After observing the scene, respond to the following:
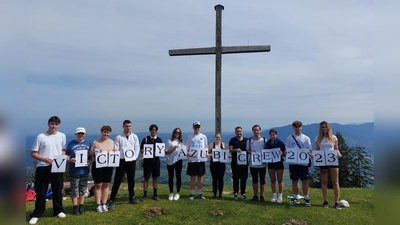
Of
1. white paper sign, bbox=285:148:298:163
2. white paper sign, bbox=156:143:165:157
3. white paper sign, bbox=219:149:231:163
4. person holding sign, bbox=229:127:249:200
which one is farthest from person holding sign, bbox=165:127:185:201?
white paper sign, bbox=285:148:298:163

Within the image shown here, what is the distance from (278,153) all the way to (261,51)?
4.57m

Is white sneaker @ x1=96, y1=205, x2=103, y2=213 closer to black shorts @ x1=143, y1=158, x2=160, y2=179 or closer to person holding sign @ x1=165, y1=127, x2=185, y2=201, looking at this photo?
black shorts @ x1=143, y1=158, x2=160, y2=179

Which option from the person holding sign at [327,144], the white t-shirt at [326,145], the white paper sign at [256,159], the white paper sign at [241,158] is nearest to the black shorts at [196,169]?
the white paper sign at [241,158]

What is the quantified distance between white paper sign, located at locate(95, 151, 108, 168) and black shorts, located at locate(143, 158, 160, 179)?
1.66 m

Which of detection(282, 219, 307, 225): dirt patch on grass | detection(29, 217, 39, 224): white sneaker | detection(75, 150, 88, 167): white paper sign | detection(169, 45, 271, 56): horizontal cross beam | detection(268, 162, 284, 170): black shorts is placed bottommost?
detection(282, 219, 307, 225): dirt patch on grass

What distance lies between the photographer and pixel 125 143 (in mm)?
9289

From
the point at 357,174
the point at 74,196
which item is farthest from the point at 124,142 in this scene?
the point at 357,174

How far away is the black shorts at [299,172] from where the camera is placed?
32.6 ft

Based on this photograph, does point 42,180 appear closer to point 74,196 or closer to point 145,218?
point 74,196

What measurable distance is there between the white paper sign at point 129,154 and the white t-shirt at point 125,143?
0.07 metres

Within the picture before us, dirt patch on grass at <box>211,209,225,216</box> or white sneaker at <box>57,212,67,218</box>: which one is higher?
white sneaker at <box>57,212,67,218</box>

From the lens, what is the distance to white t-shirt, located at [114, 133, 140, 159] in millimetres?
9234

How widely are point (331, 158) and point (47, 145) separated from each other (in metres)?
9.03

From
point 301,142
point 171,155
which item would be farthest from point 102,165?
point 301,142
